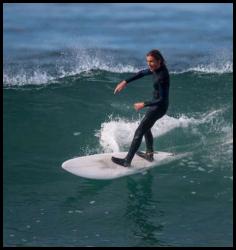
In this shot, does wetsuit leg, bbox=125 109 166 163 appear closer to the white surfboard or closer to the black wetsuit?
the black wetsuit

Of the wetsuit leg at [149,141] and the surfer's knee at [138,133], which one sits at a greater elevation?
the surfer's knee at [138,133]

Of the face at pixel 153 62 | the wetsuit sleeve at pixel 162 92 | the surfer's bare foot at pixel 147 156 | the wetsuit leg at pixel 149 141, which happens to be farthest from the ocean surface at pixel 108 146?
the face at pixel 153 62

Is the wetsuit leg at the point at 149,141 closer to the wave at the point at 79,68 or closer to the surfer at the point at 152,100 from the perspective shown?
the surfer at the point at 152,100

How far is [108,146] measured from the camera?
11594mm

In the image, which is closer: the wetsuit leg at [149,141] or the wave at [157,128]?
the wetsuit leg at [149,141]

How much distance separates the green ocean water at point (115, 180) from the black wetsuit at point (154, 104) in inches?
22.8

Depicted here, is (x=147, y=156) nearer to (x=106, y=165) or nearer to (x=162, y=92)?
(x=106, y=165)

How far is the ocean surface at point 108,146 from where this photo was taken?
9117mm

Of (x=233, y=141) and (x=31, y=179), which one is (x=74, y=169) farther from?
(x=233, y=141)

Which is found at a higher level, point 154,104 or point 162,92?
point 162,92

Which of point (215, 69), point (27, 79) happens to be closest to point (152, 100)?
point (27, 79)

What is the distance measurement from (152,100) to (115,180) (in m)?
1.42

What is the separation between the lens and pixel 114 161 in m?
10.7

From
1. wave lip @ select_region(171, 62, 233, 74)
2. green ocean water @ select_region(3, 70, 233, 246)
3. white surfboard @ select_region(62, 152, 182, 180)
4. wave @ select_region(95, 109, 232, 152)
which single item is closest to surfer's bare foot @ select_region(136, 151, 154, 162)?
white surfboard @ select_region(62, 152, 182, 180)
